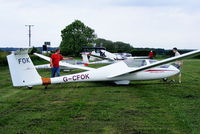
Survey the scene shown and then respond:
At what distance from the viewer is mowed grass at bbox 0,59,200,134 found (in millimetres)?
5715

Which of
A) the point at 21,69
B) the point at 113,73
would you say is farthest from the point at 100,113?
the point at 113,73

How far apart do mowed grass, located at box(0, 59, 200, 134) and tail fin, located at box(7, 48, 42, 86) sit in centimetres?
91

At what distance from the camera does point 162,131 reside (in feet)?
18.1

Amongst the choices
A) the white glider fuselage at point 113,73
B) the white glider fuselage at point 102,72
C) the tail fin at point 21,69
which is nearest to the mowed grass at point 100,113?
the tail fin at point 21,69

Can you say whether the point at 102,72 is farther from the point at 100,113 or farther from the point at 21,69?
the point at 100,113

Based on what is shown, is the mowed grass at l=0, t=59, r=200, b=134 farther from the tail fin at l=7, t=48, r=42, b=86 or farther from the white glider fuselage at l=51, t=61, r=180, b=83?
the white glider fuselage at l=51, t=61, r=180, b=83

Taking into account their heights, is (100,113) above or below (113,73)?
below

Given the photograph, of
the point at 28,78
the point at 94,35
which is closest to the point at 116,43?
the point at 94,35

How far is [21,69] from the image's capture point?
35.8ft

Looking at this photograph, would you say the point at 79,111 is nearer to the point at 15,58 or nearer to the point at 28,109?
the point at 28,109

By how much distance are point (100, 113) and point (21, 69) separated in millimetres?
5023

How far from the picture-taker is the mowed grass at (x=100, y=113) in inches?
225

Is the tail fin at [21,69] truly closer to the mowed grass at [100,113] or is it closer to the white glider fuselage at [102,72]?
the white glider fuselage at [102,72]

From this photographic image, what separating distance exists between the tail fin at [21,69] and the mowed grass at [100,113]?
0.91 meters
